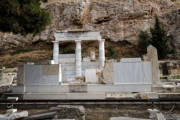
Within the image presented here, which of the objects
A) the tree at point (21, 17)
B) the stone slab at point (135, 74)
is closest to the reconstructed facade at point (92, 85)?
the stone slab at point (135, 74)

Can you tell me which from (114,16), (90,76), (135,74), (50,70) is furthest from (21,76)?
(114,16)

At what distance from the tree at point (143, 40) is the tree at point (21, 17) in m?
23.9

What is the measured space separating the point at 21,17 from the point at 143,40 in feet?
82.8

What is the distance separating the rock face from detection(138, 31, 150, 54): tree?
1.58 metres

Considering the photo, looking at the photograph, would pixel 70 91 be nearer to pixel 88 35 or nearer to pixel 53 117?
pixel 53 117

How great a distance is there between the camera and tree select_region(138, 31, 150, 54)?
91.5ft

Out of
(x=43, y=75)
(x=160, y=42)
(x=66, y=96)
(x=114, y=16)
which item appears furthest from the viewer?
(x=114, y=16)

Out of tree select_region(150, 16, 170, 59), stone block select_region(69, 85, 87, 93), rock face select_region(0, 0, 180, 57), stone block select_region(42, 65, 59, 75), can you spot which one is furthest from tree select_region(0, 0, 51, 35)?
rock face select_region(0, 0, 180, 57)

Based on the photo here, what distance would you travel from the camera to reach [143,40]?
92.5ft

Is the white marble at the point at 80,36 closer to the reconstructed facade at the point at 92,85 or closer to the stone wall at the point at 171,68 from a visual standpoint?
the reconstructed facade at the point at 92,85

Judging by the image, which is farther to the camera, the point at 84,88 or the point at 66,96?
the point at 84,88

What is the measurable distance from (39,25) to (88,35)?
909cm

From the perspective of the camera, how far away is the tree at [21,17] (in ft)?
20.7

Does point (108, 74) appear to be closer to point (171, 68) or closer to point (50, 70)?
point (50, 70)
